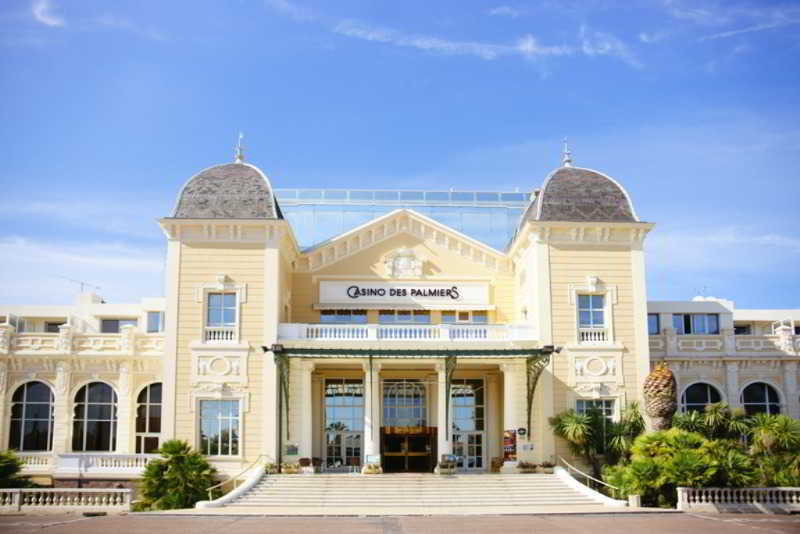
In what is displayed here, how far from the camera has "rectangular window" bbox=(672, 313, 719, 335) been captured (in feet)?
142

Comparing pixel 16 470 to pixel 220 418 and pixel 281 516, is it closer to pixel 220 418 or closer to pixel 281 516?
pixel 220 418

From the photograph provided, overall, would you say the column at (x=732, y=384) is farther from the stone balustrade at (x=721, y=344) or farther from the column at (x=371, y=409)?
the column at (x=371, y=409)

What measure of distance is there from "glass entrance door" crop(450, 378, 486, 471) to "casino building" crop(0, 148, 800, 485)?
59mm

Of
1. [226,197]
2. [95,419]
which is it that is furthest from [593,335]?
[95,419]

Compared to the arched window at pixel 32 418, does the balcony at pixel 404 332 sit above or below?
above

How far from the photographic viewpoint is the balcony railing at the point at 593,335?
3447 centimetres

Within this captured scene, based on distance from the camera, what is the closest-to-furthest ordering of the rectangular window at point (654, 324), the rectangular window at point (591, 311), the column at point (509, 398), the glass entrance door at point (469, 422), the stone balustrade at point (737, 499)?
the stone balustrade at point (737, 499)
the column at point (509, 398)
the rectangular window at point (591, 311)
the glass entrance door at point (469, 422)
the rectangular window at point (654, 324)

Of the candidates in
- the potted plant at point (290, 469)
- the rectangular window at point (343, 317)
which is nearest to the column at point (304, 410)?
the potted plant at point (290, 469)

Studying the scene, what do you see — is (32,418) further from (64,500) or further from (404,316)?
(404,316)

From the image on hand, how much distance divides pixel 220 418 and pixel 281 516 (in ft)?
27.5

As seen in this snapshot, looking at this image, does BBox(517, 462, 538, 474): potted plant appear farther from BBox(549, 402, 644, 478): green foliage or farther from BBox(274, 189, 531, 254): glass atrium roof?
BBox(274, 189, 531, 254): glass atrium roof

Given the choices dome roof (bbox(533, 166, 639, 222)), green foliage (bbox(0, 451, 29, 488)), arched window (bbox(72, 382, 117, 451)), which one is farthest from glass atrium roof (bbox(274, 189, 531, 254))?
green foliage (bbox(0, 451, 29, 488))

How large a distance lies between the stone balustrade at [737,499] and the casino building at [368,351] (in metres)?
7.25

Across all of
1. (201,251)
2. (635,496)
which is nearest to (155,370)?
(201,251)
